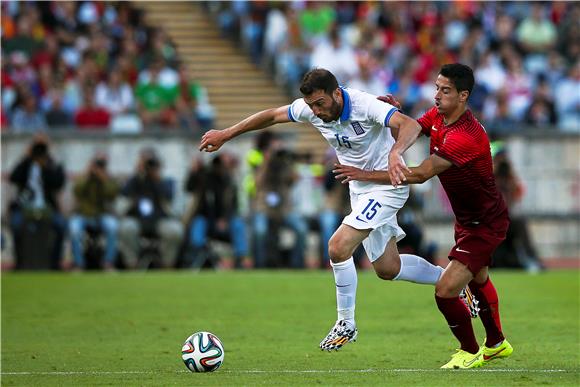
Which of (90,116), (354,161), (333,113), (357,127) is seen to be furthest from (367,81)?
(333,113)

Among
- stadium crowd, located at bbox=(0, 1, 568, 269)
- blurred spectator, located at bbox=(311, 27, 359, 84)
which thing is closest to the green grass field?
stadium crowd, located at bbox=(0, 1, 568, 269)

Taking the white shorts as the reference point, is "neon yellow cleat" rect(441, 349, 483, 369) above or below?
below

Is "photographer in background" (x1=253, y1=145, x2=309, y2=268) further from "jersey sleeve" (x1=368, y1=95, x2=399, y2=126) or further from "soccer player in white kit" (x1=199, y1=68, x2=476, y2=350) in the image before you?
"jersey sleeve" (x1=368, y1=95, x2=399, y2=126)

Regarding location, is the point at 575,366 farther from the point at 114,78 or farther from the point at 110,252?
the point at 114,78

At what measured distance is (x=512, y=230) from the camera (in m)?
22.0

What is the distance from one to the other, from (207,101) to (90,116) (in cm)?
341

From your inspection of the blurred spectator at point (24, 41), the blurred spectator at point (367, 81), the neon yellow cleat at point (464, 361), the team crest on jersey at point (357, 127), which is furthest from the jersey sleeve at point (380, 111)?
the blurred spectator at point (24, 41)

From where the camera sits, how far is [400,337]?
12.8m

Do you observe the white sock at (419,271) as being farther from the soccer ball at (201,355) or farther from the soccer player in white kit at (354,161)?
the soccer ball at (201,355)

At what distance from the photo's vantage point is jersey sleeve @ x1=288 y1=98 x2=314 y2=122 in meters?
10.9

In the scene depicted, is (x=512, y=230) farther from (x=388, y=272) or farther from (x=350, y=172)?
(x=350, y=172)

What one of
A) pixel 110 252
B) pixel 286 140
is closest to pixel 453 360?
pixel 110 252

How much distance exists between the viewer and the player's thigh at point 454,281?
10242mm

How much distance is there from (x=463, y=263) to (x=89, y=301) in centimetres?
759
